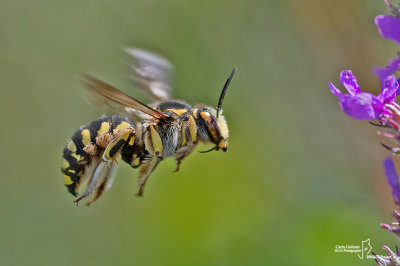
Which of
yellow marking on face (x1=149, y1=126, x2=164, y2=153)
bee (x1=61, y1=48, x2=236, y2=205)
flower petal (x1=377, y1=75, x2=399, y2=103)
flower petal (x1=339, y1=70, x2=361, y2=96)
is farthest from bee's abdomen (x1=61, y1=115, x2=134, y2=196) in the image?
flower petal (x1=377, y1=75, x2=399, y2=103)

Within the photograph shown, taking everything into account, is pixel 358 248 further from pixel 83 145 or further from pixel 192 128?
Result: pixel 83 145

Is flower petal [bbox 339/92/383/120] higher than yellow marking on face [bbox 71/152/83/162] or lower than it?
higher

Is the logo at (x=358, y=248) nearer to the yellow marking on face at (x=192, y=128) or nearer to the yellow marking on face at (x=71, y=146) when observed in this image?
the yellow marking on face at (x=192, y=128)

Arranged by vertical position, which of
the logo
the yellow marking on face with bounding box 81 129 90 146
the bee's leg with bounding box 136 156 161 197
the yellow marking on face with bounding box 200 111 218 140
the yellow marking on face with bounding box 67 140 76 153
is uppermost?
the yellow marking on face with bounding box 200 111 218 140

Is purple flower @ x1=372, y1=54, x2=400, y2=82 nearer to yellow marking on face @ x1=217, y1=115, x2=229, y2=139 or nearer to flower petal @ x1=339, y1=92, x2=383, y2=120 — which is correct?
flower petal @ x1=339, y1=92, x2=383, y2=120

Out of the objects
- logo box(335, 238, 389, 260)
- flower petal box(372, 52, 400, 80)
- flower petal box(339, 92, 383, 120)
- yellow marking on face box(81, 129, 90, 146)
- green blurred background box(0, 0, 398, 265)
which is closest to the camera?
flower petal box(372, 52, 400, 80)

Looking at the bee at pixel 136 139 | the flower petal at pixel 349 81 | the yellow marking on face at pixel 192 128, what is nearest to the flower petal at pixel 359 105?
the flower petal at pixel 349 81

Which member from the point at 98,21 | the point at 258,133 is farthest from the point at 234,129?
the point at 98,21

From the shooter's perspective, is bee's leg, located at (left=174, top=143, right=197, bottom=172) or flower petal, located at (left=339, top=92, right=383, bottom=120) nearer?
flower petal, located at (left=339, top=92, right=383, bottom=120)
